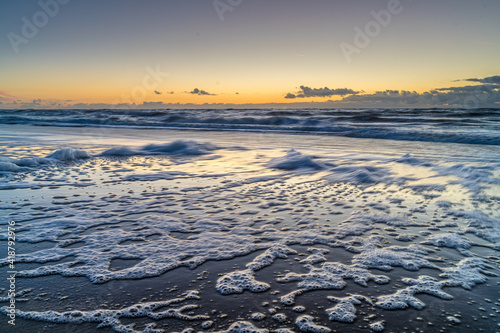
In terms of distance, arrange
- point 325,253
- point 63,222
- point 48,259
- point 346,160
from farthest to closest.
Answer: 1. point 346,160
2. point 63,222
3. point 325,253
4. point 48,259

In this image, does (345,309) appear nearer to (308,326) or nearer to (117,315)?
(308,326)

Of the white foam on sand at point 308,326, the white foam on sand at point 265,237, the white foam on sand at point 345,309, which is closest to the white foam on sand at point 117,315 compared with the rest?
the white foam on sand at point 265,237

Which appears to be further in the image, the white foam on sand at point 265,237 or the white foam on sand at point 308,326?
the white foam on sand at point 265,237

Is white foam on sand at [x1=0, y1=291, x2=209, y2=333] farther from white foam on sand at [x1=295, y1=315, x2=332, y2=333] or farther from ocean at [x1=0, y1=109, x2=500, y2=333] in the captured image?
white foam on sand at [x1=295, y1=315, x2=332, y2=333]

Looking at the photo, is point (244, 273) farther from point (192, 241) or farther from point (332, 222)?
point (332, 222)

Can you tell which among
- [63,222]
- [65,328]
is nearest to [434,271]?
[65,328]

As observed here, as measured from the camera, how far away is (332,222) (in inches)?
167

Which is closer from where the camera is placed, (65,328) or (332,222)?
(65,328)

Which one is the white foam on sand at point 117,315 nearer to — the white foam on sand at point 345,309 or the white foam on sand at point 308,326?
the white foam on sand at point 308,326

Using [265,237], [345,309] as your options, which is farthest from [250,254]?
[345,309]

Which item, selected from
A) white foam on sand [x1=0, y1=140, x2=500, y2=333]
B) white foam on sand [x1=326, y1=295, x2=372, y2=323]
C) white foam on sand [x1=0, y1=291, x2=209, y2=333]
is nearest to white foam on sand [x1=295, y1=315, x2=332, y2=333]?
white foam on sand [x1=0, y1=140, x2=500, y2=333]

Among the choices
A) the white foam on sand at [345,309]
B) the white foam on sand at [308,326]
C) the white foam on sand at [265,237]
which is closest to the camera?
the white foam on sand at [308,326]

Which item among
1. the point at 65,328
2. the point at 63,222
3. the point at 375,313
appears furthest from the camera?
the point at 63,222

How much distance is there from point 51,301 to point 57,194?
12.1ft
